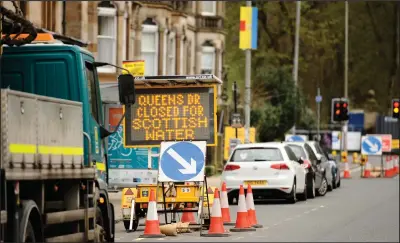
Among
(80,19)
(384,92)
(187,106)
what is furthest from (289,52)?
(187,106)

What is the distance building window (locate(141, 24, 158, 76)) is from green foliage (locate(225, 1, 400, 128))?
34582 millimetres

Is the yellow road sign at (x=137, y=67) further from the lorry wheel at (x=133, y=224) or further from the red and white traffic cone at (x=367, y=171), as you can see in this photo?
the red and white traffic cone at (x=367, y=171)

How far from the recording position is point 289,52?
9350 cm

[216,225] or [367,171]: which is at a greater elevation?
[216,225]

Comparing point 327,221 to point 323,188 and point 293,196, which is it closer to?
point 293,196

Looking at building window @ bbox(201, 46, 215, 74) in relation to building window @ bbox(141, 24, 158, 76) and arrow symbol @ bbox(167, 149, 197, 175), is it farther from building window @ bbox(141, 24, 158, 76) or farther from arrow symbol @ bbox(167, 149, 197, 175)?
arrow symbol @ bbox(167, 149, 197, 175)

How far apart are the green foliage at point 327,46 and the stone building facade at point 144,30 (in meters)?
24.1

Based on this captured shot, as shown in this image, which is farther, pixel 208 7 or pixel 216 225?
pixel 208 7

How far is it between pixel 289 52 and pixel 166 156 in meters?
71.7

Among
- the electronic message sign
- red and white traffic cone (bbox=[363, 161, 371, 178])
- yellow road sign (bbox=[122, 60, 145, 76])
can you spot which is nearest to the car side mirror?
the electronic message sign

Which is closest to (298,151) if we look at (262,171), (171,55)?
(262,171)

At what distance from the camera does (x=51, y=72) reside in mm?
16453

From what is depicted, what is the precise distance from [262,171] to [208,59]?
110 feet

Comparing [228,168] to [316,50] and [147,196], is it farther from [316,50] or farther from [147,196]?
[316,50]
